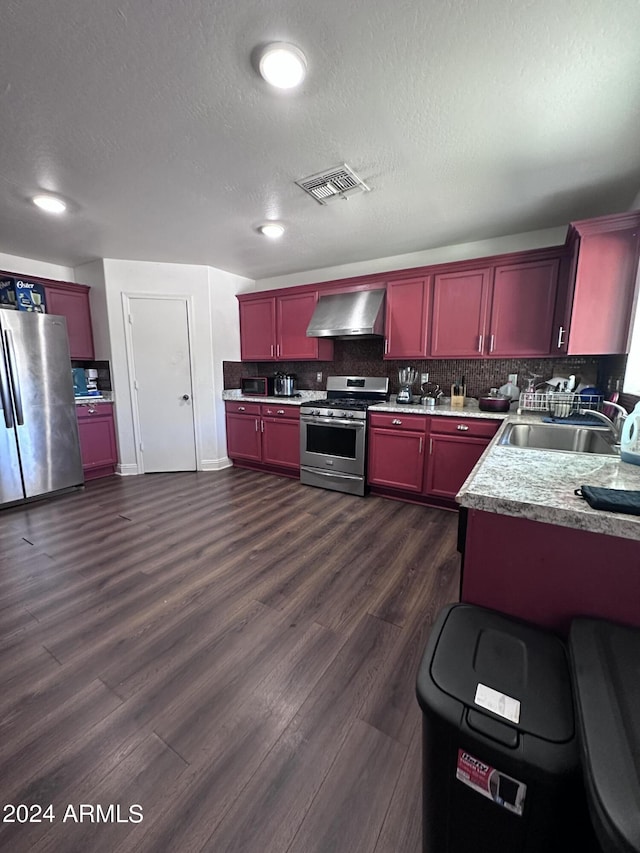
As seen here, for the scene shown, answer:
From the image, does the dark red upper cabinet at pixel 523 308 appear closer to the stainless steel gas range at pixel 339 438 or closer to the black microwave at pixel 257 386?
the stainless steel gas range at pixel 339 438

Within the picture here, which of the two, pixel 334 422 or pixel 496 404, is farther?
pixel 334 422

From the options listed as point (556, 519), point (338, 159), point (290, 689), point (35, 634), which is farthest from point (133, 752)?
point (338, 159)

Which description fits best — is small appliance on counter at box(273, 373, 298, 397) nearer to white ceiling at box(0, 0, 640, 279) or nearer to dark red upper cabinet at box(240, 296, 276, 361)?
dark red upper cabinet at box(240, 296, 276, 361)

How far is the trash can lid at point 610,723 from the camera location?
0.47 metres

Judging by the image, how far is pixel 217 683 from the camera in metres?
1.41

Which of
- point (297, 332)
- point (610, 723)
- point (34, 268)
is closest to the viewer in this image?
point (610, 723)

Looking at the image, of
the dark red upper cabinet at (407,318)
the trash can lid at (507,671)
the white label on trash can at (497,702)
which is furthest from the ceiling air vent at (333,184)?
the white label on trash can at (497,702)

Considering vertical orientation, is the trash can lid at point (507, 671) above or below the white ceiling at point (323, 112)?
below

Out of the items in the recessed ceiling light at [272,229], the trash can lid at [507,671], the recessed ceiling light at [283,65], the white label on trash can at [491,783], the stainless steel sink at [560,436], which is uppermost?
the recessed ceiling light at [283,65]

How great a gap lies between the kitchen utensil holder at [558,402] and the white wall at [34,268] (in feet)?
16.7

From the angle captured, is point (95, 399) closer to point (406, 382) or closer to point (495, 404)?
point (406, 382)

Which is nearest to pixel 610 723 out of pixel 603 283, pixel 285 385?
pixel 603 283

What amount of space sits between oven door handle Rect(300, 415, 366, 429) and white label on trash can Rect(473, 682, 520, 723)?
2716 millimetres

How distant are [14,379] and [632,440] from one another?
4.39 meters
